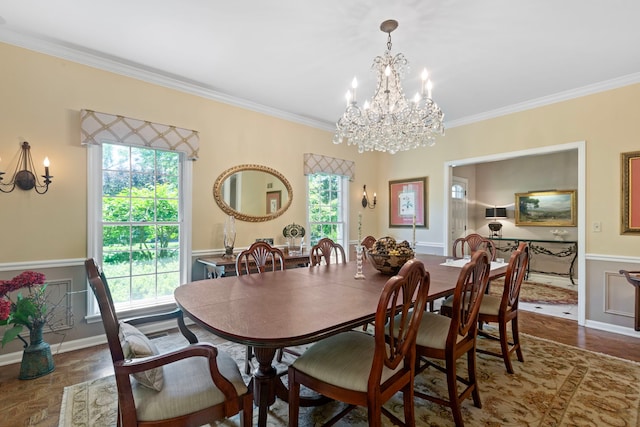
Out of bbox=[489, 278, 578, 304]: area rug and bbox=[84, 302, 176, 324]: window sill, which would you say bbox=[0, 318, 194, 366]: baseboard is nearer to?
bbox=[84, 302, 176, 324]: window sill

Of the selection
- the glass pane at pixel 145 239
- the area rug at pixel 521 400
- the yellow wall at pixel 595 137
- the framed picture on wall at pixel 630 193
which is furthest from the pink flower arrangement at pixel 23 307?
the framed picture on wall at pixel 630 193

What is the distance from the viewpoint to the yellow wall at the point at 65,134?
2643 mm

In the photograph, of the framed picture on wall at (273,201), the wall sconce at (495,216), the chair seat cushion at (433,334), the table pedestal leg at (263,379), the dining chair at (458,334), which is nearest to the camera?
the table pedestal leg at (263,379)

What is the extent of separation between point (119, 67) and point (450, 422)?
4148 mm

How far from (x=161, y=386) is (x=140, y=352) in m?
0.20

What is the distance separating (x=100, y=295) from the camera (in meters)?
1.25

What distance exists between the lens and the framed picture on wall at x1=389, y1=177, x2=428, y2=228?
17.0 ft

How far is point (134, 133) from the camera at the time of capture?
3152 millimetres

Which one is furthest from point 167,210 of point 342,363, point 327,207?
point 342,363

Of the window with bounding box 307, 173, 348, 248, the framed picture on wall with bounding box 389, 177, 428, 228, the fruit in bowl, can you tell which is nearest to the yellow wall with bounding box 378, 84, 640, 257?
the framed picture on wall with bounding box 389, 177, 428, 228

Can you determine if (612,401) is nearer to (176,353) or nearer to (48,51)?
(176,353)

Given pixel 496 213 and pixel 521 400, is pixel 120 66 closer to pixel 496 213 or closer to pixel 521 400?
pixel 521 400

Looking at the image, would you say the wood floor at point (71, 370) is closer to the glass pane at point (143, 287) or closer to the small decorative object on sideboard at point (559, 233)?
the glass pane at point (143, 287)

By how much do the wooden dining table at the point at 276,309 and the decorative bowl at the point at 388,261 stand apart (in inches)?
3.4
